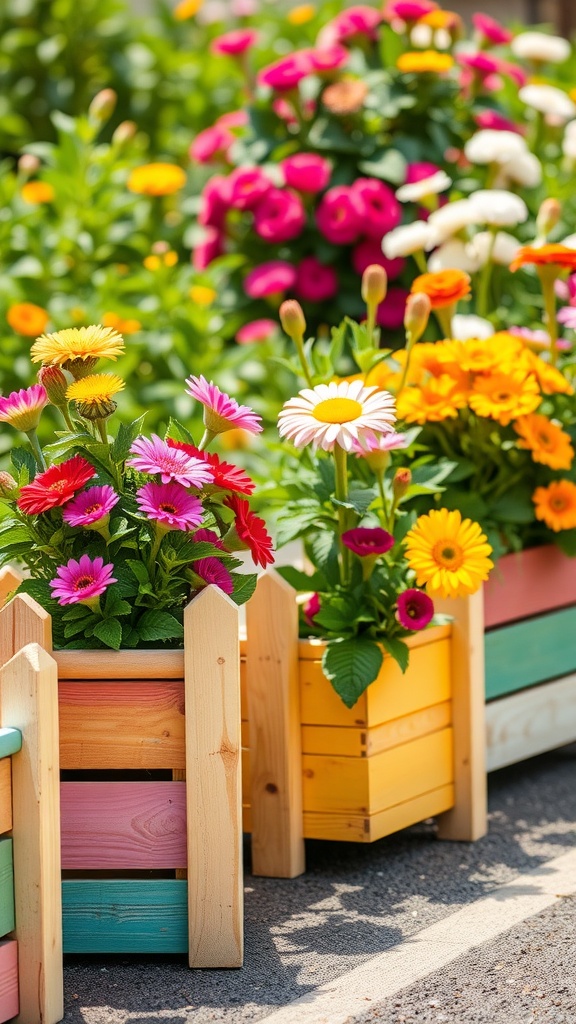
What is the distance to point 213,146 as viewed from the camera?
4.14 meters

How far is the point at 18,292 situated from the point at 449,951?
2.36 meters

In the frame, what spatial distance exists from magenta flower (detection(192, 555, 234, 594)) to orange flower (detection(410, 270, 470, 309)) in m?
0.87

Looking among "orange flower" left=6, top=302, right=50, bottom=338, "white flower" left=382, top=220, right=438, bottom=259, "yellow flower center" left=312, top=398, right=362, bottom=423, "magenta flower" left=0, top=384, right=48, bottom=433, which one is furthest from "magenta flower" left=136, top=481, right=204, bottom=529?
"orange flower" left=6, top=302, right=50, bottom=338

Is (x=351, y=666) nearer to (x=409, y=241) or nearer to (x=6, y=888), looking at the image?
(x=6, y=888)

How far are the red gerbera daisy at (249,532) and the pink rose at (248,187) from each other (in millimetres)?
1853

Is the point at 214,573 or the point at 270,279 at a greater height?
the point at 214,573

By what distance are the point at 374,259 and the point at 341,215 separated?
0.16 m

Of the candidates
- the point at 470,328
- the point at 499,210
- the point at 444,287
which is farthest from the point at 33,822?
the point at 499,210

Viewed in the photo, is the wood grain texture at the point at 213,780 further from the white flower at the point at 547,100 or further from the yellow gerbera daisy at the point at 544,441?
the white flower at the point at 547,100

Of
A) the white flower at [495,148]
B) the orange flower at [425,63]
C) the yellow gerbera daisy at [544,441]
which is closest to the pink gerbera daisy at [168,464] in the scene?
the yellow gerbera daisy at [544,441]

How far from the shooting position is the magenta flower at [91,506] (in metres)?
2.01

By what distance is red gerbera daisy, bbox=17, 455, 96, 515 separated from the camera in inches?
79.5

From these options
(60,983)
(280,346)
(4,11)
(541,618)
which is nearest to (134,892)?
(60,983)

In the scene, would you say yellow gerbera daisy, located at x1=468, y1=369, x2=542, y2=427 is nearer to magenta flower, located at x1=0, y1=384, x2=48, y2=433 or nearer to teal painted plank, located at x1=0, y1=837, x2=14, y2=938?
magenta flower, located at x1=0, y1=384, x2=48, y2=433
